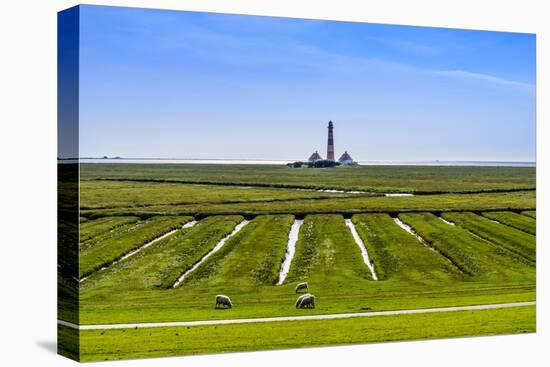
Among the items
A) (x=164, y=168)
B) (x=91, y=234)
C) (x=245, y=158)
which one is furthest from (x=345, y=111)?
(x=91, y=234)

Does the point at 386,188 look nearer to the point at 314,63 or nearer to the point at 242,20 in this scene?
the point at 314,63

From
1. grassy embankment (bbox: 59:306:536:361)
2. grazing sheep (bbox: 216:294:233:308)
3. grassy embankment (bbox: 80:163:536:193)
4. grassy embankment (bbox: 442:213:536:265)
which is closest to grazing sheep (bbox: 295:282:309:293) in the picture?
grassy embankment (bbox: 59:306:536:361)

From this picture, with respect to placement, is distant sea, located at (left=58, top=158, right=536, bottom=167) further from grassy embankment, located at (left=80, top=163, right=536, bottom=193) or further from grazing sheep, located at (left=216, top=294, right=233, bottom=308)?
grazing sheep, located at (left=216, top=294, right=233, bottom=308)

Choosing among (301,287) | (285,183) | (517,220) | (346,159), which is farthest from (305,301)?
(517,220)

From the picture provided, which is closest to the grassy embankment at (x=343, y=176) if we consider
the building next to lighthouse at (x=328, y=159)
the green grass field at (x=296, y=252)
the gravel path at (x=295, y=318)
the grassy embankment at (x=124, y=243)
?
the green grass field at (x=296, y=252)

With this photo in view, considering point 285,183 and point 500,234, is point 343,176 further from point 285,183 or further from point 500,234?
point 500,234

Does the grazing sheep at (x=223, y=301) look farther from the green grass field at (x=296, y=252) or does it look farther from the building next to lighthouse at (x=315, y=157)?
the building next to lighthouse at (x=315, y=157)
